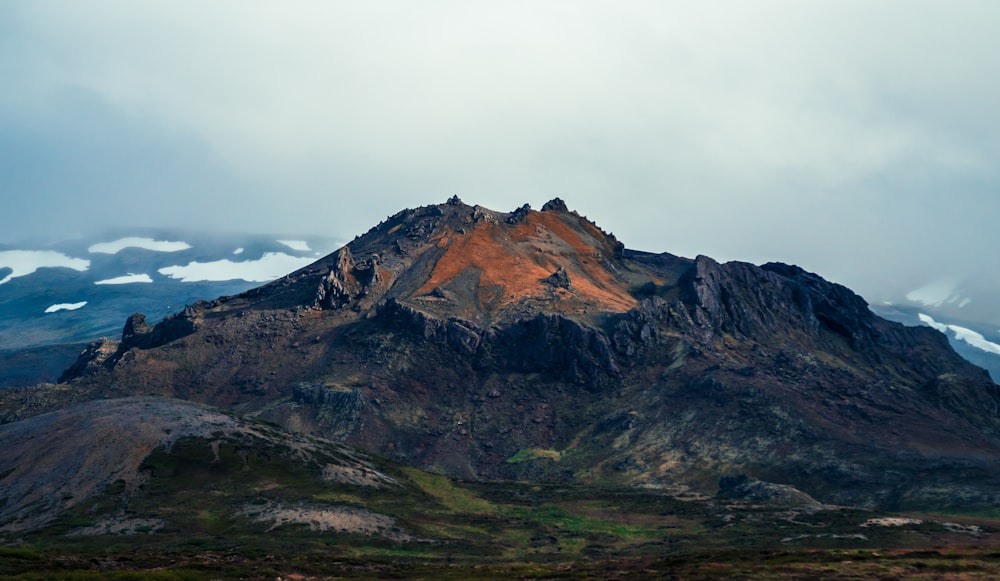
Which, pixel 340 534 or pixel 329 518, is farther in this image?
pixel 329 518

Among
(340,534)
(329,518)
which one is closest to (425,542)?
(340,534)

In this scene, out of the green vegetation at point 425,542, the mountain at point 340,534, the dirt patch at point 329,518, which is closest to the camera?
the green vegetation at point 425,542

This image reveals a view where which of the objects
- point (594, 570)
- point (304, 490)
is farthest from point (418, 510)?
point (594, 570)

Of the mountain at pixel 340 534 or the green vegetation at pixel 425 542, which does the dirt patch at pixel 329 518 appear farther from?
the green vegetation at pixel 425 542

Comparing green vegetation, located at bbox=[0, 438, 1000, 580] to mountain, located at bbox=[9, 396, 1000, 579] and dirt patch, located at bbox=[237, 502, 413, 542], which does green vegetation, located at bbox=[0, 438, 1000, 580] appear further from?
dirt patch, located at bbox=[237, 502, 413, 542]

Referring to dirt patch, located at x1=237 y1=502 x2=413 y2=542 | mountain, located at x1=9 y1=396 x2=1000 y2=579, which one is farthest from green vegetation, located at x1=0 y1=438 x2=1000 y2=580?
dirt patch, located at x1=237 y1=502 x2=413 y2=542

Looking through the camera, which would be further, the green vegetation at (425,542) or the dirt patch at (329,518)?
the dirt patch at (329,518)

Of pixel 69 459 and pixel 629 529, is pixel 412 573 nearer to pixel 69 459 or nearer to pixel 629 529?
pixel 629 529

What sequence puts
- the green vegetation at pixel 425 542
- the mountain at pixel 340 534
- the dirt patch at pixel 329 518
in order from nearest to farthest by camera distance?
the green vegetation at pixel 425 542 < the mountain at pixel 340 534 < the dirt patch at pixel 329 518

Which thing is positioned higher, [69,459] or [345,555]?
[69,459]

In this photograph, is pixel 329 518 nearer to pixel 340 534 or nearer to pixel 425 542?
pixel 340 534

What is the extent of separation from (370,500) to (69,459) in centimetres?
6863

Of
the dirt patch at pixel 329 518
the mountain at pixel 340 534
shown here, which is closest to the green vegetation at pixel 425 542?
the mountain at pixel 340 534

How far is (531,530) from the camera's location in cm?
18638
